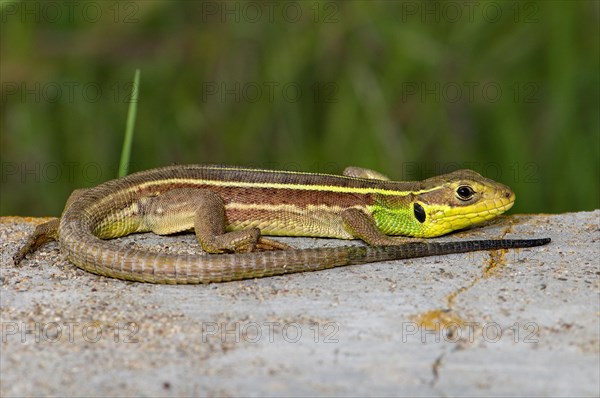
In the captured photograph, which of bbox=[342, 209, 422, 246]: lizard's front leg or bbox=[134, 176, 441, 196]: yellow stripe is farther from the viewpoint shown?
bbox=[134, 176, 441, 196]: yellow stripe

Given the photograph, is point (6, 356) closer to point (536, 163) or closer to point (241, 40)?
point (241, 40)

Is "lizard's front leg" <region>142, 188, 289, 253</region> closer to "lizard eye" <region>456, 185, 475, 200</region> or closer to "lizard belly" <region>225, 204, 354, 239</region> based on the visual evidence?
"lizard belly" <region>225, 204, 354, 239</region>

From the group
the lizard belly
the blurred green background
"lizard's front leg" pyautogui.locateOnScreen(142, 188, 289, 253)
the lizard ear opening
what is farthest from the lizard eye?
the blurred green background

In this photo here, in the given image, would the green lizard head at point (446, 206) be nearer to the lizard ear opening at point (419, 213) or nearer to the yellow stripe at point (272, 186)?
the lizard ear opening at point (419, 213)

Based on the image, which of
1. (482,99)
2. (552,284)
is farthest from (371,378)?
(482,99)

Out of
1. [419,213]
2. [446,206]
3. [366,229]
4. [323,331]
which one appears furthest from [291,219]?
[323,331]
